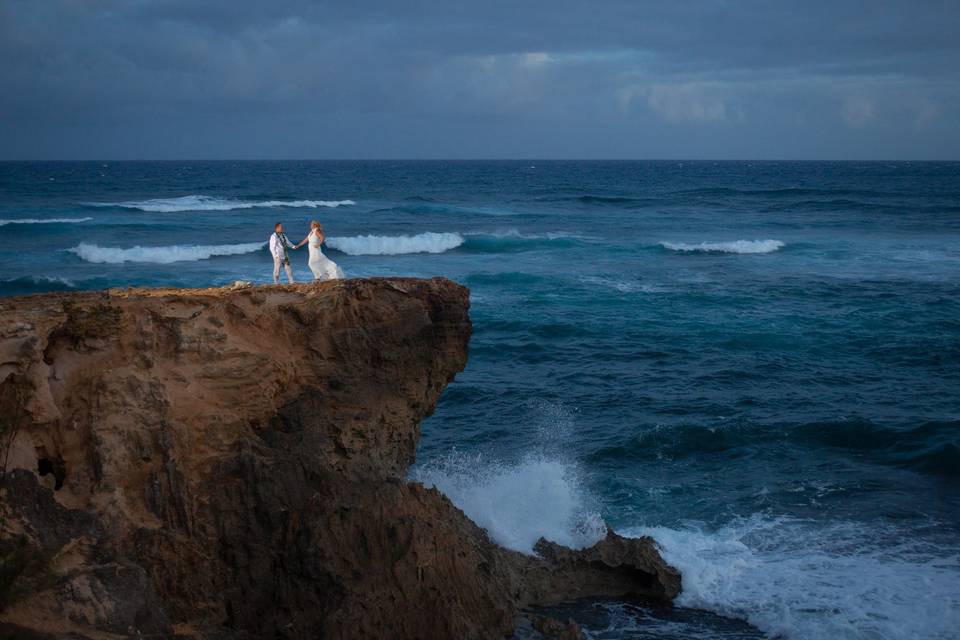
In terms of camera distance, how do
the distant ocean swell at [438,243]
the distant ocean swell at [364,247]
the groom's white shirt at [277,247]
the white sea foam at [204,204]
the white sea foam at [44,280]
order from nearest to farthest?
the groom's white shirt at [277,247] < the white sea foam at [44,280] < the distant ocean swell at [364,247] < the distant ocean swell at [438,243] < the white sea foam at [204,204]

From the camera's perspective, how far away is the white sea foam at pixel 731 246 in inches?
1667

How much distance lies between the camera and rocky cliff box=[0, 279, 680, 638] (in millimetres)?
7543

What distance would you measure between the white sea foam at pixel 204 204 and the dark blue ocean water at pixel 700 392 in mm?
8238

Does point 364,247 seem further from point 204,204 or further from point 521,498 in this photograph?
point 521,498

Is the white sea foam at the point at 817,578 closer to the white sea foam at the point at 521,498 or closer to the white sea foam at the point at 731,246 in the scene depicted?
the white sea foam at the point at 521,498

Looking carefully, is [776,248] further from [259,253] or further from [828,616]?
[828,616]

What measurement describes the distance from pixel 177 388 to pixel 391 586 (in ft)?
9.24

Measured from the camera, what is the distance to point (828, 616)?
10695 mm

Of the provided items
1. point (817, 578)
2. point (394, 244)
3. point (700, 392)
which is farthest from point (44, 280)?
point (817, 578)

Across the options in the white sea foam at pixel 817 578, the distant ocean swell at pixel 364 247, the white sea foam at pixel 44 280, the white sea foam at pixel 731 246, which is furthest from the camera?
the white sea foam at pixel 731 246

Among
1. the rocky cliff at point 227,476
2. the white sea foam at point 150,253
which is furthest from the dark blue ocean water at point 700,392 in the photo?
the rocky cliff at point 227,476

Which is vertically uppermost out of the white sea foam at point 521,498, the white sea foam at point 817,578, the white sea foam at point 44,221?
the white sea foam at point 44,221

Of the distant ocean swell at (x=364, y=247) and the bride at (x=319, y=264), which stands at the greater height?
the bride at (x=319, y=264)

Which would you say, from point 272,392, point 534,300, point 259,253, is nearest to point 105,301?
point 272,392
